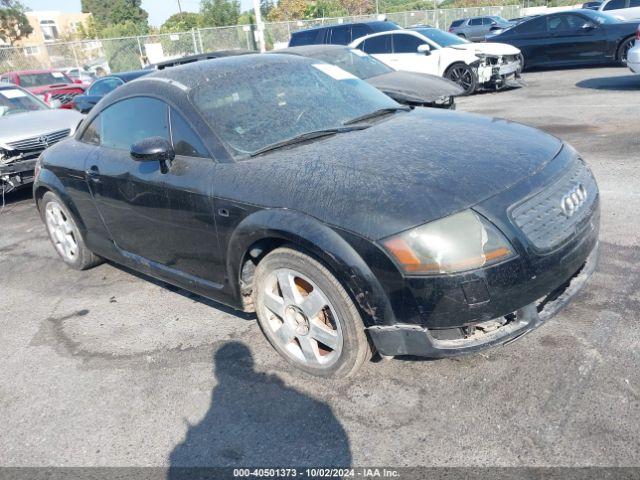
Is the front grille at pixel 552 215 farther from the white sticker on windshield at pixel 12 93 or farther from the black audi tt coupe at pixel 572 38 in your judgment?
the black audi tt coupe at pixel 572 38

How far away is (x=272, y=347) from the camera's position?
339 centimetres

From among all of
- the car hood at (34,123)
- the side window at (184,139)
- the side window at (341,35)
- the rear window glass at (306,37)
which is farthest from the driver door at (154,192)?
the rear window glass at (306,37)

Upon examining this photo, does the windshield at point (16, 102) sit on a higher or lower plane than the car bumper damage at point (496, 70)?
higher

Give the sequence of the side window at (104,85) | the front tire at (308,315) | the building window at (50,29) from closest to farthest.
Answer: the front tire at (308,315)
the side window at (104,85)
the building window at (50,29)

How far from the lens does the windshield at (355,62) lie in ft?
28.2

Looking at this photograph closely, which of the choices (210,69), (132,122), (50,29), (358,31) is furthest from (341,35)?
(50,29)

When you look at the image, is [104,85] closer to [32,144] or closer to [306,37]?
[306,37]

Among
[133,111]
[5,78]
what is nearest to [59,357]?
[133,111]

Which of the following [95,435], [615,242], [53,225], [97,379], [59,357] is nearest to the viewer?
[95,435]

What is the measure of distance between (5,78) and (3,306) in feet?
51.8

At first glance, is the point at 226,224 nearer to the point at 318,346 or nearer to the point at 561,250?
the point at 318,346

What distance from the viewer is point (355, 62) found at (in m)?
8.95

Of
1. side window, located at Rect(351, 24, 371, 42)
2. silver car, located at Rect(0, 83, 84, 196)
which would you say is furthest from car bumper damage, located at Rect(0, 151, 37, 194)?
side window, located at Rect(351, 24, 371, 42)

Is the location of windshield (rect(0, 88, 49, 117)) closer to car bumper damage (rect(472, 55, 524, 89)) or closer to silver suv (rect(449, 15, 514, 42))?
car bumper damage (rect(472, 55, 524, 89))
